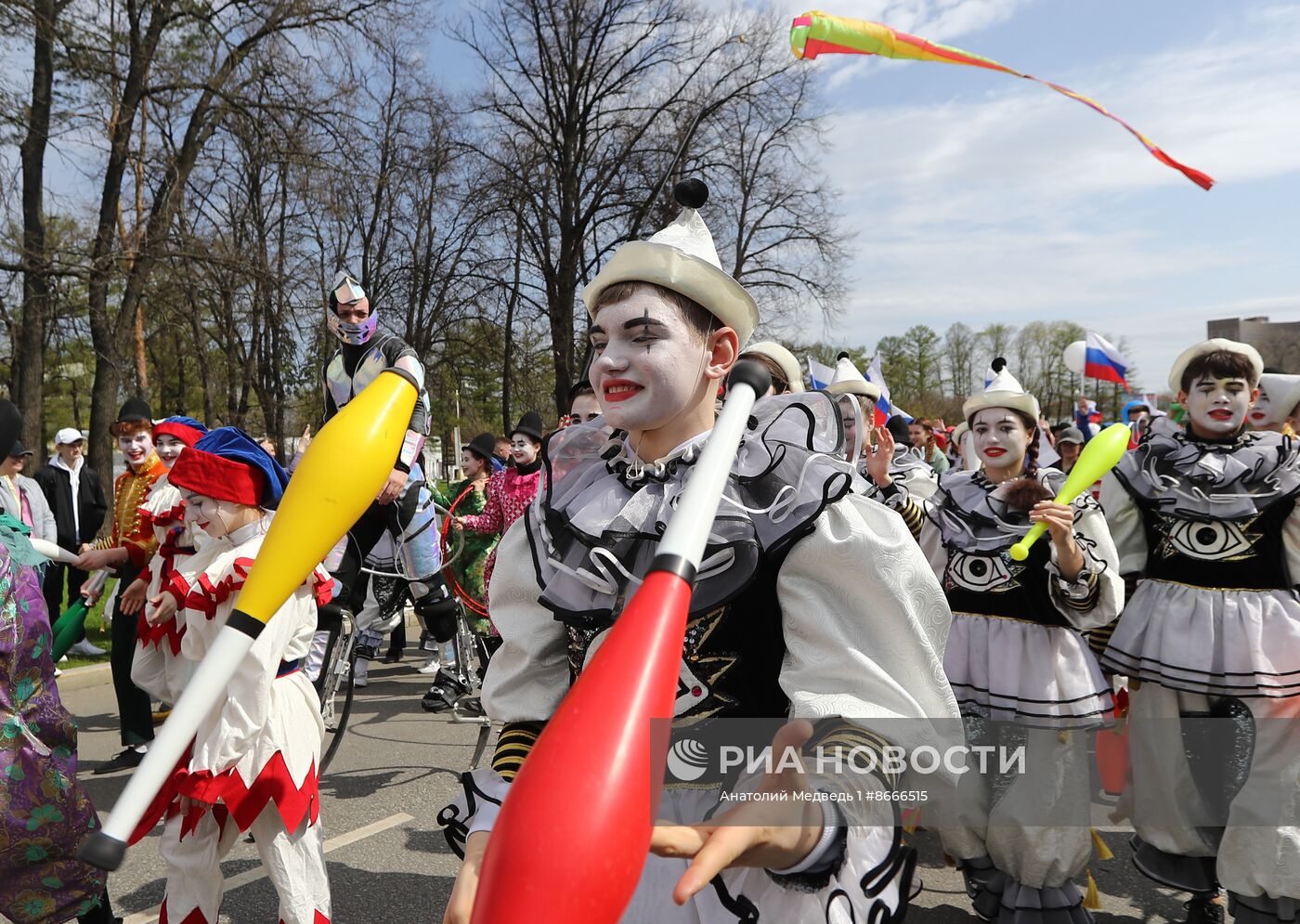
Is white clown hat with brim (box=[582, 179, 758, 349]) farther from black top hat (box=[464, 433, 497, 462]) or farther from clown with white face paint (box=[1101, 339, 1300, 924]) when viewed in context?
black top hat (box=[464, 433, 497, 462])

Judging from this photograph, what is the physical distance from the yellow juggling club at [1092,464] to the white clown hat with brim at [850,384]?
1.85 m

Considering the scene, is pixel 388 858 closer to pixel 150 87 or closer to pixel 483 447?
pixel 483 447

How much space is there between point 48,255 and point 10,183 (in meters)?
0.93

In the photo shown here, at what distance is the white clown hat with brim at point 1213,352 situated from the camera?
12.3 feet

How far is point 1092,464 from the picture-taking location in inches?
132

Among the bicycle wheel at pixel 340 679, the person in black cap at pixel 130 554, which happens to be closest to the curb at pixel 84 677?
the person in black cap at pixel 130 554

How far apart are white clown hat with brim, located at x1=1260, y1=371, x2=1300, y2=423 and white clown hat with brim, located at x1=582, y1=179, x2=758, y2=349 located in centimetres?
386

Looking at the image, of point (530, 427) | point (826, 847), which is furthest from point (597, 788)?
→ point (530, 427)

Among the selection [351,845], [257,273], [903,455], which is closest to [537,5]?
[257,273]

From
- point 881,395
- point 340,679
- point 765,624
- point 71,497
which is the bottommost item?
point 340,679

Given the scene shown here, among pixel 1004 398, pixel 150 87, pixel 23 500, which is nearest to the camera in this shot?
pixel 1004 398

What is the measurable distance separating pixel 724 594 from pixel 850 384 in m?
4.19

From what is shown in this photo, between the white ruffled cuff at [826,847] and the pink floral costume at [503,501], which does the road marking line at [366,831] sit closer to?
the pink floral costume at [503,501]

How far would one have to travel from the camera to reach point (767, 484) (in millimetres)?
1585
